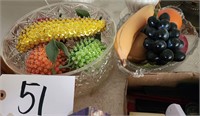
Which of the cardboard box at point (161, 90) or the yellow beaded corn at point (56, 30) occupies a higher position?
the yellow beaded corn at point (56, 30)

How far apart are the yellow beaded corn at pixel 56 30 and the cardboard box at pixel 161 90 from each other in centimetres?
11

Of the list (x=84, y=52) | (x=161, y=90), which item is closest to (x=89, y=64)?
(x=84, y=52)

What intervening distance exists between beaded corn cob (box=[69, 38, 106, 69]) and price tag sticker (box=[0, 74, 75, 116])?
0.05 m

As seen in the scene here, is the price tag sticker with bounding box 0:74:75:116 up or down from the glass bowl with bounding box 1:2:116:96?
down

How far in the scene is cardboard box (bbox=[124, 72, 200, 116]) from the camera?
1.56 feet

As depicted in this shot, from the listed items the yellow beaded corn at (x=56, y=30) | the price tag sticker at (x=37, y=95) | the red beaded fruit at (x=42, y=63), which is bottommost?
the price tag sticker at (x=37, y=95)

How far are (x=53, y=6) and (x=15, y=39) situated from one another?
4.0 inches

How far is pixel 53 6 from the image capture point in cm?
59

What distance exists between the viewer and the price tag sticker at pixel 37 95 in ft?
1.35

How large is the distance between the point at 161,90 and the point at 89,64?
0.13 metres

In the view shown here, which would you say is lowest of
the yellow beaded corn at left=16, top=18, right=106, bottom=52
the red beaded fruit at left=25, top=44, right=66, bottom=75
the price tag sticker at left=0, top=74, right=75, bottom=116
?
the price tag sticker at left=0, top=74, right=75, bottom=116

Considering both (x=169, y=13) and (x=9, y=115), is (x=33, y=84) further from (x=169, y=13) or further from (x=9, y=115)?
(x=169, y=13)

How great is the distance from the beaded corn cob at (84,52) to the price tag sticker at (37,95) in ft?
0.17

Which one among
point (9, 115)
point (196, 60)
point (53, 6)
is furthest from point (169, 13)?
point (9, 115)
